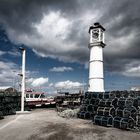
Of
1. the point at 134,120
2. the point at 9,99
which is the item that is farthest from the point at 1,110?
the point at 134,120

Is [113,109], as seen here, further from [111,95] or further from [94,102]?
[94,102]

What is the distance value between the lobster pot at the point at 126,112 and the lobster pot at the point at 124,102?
1.77ft

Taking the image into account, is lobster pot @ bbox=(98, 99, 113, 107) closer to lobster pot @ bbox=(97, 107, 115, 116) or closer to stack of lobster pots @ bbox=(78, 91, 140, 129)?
stack of lobster pots @ bbox=(78, 91, 140, 129)

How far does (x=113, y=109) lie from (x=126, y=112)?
1.55 meters

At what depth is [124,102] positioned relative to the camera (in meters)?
16.8

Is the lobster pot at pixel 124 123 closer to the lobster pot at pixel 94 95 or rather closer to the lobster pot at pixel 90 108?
the lobster pot at pixel 90 108

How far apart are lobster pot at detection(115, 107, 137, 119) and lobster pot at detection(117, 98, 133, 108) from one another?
540 mm

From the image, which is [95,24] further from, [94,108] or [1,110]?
[1,110]

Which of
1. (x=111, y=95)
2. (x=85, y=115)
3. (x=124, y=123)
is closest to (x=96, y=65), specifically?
(x=111, y=95)

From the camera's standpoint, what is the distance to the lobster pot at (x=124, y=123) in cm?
1446

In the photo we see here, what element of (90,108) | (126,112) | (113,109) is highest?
(113,109)

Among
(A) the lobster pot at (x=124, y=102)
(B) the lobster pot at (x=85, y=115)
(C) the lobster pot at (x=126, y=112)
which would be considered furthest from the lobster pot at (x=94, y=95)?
(C) the lobster pot at (x=126, y=112)

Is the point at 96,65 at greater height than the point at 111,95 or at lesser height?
greater

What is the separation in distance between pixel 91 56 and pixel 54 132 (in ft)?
49.2
